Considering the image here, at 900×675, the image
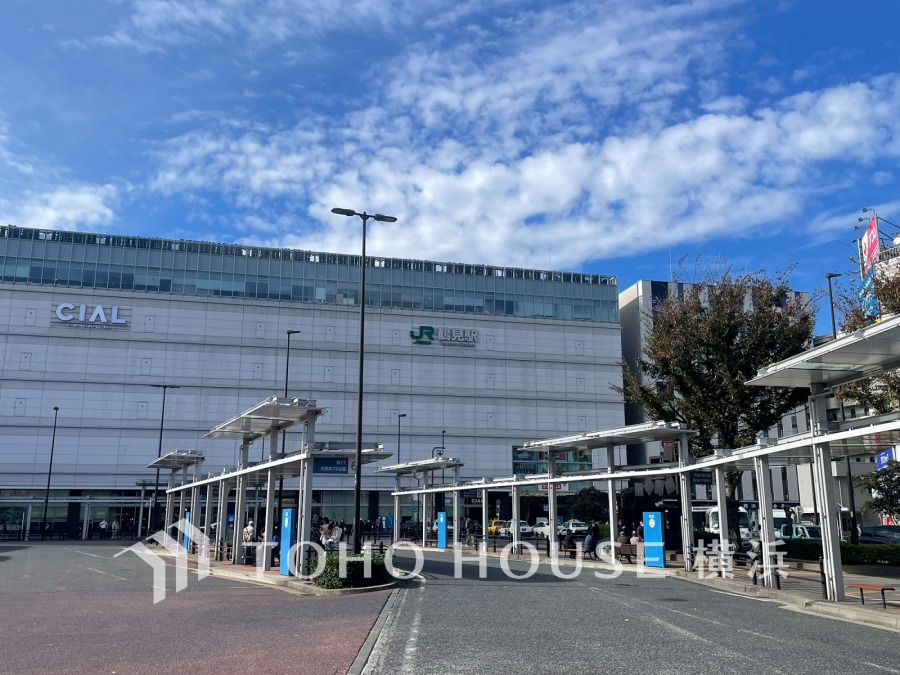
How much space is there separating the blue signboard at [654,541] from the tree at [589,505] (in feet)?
122

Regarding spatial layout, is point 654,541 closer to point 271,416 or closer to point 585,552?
point 585,552

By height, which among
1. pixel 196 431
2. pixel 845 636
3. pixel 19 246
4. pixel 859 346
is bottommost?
pixel 845 636

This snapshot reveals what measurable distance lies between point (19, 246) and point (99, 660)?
219 feet

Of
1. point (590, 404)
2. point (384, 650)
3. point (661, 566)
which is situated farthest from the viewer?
point (590, 404)

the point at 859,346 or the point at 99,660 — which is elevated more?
the point at 859,346

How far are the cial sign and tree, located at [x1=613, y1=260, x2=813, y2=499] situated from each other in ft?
170

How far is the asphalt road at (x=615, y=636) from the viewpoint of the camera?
952 centimetres

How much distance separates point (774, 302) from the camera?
30000mm

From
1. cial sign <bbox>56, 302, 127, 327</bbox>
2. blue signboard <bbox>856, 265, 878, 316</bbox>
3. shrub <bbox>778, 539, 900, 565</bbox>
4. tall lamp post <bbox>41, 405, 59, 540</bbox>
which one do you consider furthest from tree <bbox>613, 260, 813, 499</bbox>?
cial sign <bbox>56, 302, 127, 327</bbox>

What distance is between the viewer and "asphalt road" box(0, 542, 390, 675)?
9.75m

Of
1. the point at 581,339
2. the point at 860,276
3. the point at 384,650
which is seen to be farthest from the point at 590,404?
the point at 384,650

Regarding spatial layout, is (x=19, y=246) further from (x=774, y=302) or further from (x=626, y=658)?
(x=626, y=658)

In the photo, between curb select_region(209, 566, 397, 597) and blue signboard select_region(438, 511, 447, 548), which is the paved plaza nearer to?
curb select_region(209, 566, 397, 597)

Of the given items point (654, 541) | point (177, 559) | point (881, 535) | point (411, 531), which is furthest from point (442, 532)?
point (881, 535)
